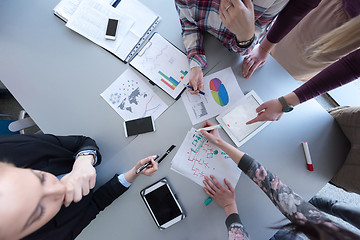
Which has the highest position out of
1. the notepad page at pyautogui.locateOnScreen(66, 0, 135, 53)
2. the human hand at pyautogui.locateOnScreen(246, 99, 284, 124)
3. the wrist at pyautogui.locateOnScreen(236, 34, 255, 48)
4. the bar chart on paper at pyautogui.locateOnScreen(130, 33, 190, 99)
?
the notepad page at pyautogui.locateOnScreen(66, 0, 135, 53)

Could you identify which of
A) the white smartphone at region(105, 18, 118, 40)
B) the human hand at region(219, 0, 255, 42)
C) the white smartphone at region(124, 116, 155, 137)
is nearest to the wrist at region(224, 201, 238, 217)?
the white smartphone at region(124, 116, 155, 137)

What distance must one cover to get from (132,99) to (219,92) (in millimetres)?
401

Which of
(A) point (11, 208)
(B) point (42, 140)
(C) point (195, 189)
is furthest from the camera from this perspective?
(C) point (195, 189)

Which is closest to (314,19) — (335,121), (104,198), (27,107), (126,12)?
(335,121)

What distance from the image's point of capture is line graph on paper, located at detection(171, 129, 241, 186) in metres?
0.85

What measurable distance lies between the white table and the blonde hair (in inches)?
6.6

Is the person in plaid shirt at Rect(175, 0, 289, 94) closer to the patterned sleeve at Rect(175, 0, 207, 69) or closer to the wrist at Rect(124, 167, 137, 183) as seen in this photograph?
the patterned sleeve at Rect(175, 0, 207, 69)

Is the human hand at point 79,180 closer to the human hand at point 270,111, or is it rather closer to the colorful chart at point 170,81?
the colorful chart at point 170,81

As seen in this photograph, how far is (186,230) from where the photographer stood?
0.83 m

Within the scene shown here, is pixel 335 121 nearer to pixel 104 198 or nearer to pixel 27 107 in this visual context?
pixel 104 198

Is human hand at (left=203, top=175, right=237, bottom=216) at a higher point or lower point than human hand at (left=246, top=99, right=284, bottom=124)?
lower

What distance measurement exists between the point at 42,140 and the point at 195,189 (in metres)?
0.65

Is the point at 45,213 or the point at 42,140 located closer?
the point at 45,213

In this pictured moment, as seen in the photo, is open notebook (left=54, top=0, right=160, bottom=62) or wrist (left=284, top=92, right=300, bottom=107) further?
open notebook (left=54, top=0, right=160, bottom=62)
